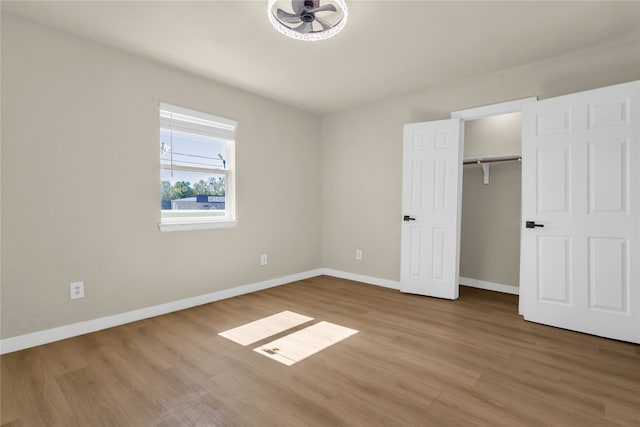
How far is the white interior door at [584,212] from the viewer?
2533 millimetres

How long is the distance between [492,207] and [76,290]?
4593 mm

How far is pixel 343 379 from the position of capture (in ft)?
6.49

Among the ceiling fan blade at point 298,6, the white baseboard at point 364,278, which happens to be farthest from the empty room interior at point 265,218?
the white baseboard at point 364,278

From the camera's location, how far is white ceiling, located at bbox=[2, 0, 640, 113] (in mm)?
2277

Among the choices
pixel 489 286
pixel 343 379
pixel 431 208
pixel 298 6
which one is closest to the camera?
pixel 343 379

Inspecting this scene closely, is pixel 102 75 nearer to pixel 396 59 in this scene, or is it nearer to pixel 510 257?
pixel 396 59

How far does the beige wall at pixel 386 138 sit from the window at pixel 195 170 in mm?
1710

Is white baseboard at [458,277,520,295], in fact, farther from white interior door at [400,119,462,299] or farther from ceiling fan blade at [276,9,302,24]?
ceiling fan blade at [276,9,302,24]

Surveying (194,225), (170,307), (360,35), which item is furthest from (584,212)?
(170,307)

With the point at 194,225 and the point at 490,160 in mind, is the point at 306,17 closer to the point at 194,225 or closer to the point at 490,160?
the point at 194,225

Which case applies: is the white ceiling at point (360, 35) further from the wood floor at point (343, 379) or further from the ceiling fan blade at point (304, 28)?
the wood floor at point (343, 379)

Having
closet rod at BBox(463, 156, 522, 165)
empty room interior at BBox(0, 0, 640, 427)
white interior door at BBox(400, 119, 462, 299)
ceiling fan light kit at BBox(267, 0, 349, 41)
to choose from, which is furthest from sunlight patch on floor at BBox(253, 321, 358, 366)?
closet rod at BBox(463, 156, 522, 165)

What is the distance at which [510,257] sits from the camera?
3941 mm

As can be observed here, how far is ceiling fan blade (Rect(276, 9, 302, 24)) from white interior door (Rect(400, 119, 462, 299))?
6.94 ft
